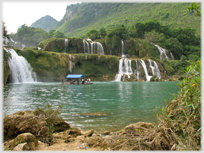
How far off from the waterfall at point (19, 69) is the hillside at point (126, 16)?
229ft

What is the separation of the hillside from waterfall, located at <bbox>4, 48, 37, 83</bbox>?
6995 centimetres

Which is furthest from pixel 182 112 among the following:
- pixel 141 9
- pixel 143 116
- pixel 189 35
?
pixel 141 9

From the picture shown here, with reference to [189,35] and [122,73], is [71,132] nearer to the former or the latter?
[122,73]

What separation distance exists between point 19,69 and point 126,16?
90.6m

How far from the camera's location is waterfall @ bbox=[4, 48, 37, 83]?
91.3 ft

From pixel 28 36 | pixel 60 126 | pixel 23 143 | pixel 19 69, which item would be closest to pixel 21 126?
pixel 23 143

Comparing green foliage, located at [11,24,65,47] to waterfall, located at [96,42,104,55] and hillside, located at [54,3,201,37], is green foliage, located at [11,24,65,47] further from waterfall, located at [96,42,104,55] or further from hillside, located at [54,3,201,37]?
waterfall, located at [96,42,104,55]

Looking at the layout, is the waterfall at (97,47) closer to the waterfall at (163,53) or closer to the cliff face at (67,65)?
the cliff face at (67,65)

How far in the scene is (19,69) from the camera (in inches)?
1146

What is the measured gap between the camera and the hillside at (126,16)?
83812 mm

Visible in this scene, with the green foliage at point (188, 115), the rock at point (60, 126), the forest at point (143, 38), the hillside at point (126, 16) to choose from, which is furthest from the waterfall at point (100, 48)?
the hillside at point (126, 16)

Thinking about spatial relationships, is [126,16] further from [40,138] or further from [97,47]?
[40,138]

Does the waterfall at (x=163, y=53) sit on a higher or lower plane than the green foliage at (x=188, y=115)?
higher

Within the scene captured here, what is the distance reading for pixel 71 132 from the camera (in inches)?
204
